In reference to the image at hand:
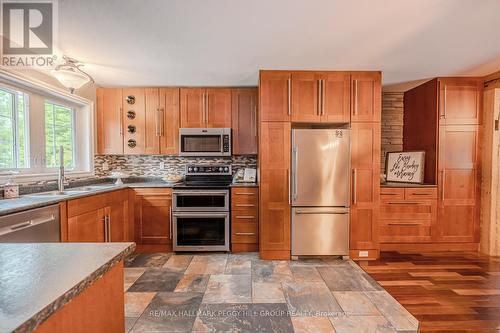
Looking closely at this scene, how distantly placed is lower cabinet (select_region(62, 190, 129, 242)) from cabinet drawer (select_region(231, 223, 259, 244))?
133cm

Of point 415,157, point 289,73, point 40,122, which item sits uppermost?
point 289,73

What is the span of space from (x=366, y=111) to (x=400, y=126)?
121 centimetres

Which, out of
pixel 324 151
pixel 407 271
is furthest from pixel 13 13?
pixel 407 271

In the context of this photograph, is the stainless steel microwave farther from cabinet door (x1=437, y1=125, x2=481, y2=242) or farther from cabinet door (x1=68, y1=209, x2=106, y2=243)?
cabinet door (x1=437, y1=125, x2=481, y2=242)

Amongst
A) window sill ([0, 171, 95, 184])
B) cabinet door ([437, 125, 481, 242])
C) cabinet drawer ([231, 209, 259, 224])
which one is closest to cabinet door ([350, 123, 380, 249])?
cabinet door ([437, 125, 481, 242])

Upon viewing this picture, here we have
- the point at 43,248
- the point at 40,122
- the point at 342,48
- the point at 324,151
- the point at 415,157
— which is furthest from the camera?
the point at 415,157

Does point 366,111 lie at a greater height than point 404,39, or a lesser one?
lesser

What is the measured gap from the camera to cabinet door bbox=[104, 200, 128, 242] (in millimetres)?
2754

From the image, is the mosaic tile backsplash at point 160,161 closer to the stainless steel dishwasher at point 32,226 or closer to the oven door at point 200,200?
the oven door at point 200,200

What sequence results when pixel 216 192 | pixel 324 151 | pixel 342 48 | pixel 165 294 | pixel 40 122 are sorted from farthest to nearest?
pixel 216 192 < pixel 324 151 < pixel 40 122 < pixel 342 48 < pixel 165 294

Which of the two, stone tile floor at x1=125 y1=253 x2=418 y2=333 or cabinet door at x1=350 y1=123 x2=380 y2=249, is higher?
cabinet door at x1=350 y1=123 x2=380 y2=249

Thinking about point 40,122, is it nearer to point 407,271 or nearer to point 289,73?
point 289,73

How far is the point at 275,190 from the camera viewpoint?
9.86 feet

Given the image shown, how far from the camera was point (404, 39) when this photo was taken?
87.8 inches
